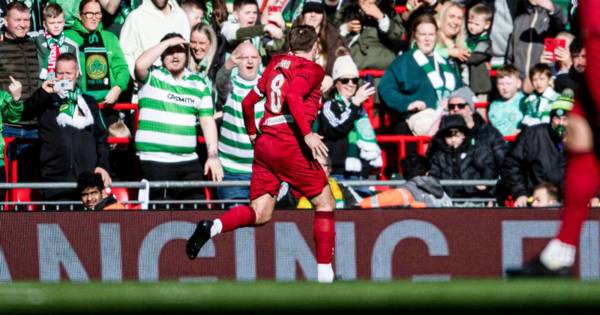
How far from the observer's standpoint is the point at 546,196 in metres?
10.7

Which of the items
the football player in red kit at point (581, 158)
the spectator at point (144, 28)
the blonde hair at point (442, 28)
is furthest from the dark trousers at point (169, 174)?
the football player in red kit at point (581, 158)

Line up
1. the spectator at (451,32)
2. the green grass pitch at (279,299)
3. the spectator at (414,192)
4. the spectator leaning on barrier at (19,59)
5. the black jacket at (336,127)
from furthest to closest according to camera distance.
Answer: the spectator at (451,32) → the black jacket at (336,127) → the spectator leaning on barrier at (19,59) → the spectator at (414,192) → the green grass pitch at (279,299)

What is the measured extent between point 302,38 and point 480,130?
128 inches

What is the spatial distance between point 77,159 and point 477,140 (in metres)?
3.93

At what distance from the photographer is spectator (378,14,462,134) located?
12336mm

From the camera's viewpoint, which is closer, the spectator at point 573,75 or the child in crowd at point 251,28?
the child in crowd at point 251,28

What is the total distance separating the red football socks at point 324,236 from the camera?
9047 millimetres

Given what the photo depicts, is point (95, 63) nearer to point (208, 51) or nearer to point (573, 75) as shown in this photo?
point (208, 51)

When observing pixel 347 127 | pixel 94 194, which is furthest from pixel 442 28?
pixel 94 194

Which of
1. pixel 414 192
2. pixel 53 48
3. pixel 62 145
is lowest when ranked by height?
pixel 414 192

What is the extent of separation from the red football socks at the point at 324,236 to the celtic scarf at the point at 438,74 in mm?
3796

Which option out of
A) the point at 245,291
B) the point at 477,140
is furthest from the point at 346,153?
the point at 245,291

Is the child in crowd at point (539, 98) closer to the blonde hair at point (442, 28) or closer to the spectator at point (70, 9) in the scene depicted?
the blonde hair at point (442, 28)

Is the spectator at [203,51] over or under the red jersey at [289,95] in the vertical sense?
over
